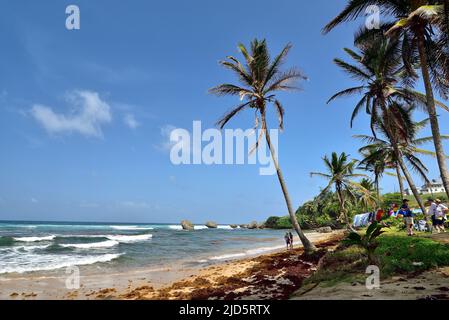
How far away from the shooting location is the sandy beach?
31.0 feet

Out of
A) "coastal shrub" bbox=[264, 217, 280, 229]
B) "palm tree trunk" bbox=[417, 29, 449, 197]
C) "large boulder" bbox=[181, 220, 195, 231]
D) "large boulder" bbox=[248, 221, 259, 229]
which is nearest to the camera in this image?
"palm tree trunk" bbox=[417, 29, 449, 197]

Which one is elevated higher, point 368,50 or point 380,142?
point 368,50

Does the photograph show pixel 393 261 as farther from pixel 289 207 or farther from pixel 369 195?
pixel 369 195

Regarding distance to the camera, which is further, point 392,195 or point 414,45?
point 392,195

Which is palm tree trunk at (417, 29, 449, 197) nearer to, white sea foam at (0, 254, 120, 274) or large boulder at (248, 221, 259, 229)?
white sea foam at (0, 254, 120, 274)

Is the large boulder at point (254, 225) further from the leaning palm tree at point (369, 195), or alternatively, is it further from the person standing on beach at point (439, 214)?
the person standing on beach at point (439, 214)

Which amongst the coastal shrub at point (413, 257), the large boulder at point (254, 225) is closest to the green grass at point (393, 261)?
the coastal shrub at point (413, 257)

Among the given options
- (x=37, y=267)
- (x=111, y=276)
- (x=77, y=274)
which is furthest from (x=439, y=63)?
(x=37, y=267)

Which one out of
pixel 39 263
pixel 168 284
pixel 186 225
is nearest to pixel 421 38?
pixel 168 284

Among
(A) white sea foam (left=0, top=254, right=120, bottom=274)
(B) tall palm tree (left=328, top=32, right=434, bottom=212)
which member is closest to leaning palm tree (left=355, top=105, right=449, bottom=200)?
(B) tall palm tree (left=328, top=32, right=434, bottom=212)

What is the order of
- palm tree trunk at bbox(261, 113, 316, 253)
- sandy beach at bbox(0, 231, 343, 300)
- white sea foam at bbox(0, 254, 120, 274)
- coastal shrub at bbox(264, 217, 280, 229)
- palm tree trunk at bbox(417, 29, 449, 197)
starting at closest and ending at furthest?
sandy beach at bbox(0, 231, 343, 300) → palm tree trunk at bbox(417, 29, 449, 197) → palm tree trunk at bbox(261, 113, 316, 253) → white sea foam at bbox(0, 254, 120, 274) → coastal shrub at bbox(264, 217, 280, 229)
